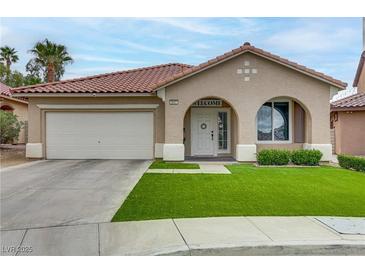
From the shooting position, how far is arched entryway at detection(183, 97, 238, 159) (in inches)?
726

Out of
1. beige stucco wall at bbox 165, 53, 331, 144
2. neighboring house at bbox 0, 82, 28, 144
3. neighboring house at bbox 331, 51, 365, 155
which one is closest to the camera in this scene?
beige stucco wall at bbox 165, 53, 331, 144

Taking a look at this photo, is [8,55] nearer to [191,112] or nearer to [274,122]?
[191,112]

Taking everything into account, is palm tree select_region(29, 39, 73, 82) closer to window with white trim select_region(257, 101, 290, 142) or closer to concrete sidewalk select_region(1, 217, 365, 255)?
window with white trim select_region(257, 101, 290, 142)

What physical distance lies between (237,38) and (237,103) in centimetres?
396

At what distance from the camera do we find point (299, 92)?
15781mm

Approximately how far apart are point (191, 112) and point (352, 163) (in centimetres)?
814

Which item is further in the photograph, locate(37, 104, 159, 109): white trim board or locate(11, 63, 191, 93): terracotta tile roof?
locate(37, 104, 159, 109): white trim board

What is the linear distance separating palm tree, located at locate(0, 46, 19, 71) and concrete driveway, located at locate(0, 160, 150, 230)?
38.4 meters

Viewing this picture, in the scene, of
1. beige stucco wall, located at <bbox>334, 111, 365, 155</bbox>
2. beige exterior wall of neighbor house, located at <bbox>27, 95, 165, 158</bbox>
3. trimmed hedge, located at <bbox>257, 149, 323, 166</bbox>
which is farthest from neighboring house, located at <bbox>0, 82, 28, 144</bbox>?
beige stucco wall, located at <bbox>334, 111, 365, 155</bbox>

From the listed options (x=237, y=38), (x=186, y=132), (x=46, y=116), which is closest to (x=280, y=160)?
(x=186, y=132)

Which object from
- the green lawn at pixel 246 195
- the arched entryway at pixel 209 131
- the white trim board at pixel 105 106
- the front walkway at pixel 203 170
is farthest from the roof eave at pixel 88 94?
the green lawn at pixel 246 195

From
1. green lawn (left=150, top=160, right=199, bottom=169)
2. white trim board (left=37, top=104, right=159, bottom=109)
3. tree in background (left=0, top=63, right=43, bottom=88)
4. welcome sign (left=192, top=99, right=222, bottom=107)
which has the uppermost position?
tree in background (left=0, top=63, right=43, bottom=88)

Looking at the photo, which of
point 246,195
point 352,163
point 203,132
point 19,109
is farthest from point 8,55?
point 246,195
